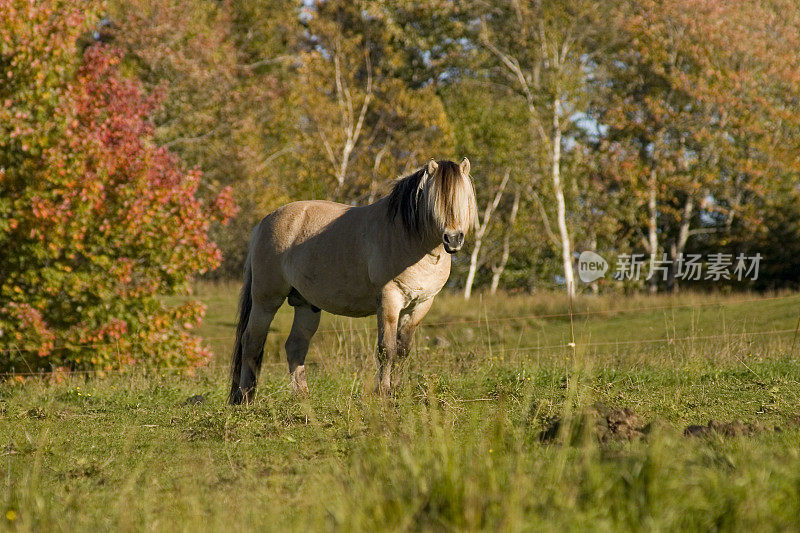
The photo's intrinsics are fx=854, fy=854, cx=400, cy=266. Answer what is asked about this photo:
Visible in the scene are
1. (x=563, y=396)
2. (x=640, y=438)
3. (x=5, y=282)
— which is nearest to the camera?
(x=640, y=438)

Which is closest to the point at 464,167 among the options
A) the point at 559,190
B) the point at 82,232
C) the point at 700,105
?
the point at 82,232

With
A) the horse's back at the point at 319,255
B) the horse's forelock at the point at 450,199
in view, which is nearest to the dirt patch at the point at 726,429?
the horse's forelock at the point at 450,199

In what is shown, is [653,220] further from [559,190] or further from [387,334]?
[387,334]

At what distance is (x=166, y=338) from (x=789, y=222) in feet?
73.4

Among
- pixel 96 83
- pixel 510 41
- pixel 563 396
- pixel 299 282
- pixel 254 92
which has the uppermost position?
pixel 510 41

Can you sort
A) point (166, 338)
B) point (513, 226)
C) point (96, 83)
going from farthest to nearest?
1. point (513, 226)
2. point (96, 83)
3. point (166, 338)

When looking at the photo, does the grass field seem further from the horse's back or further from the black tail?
the horse's back

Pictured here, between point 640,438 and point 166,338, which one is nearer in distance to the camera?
point 640,438

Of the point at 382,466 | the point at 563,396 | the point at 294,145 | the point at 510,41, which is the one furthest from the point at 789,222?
the point at 382,466

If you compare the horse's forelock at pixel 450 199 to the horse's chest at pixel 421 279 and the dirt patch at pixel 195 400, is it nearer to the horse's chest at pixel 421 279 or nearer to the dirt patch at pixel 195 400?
the horse's chest at pixel 421 279

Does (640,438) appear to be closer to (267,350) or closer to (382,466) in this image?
(382,466)

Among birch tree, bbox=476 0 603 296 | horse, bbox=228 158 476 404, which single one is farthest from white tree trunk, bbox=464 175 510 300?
horse, bbox=228 158 476 404

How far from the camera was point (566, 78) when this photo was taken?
2811 cm

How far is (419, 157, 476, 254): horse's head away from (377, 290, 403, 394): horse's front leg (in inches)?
27.6
